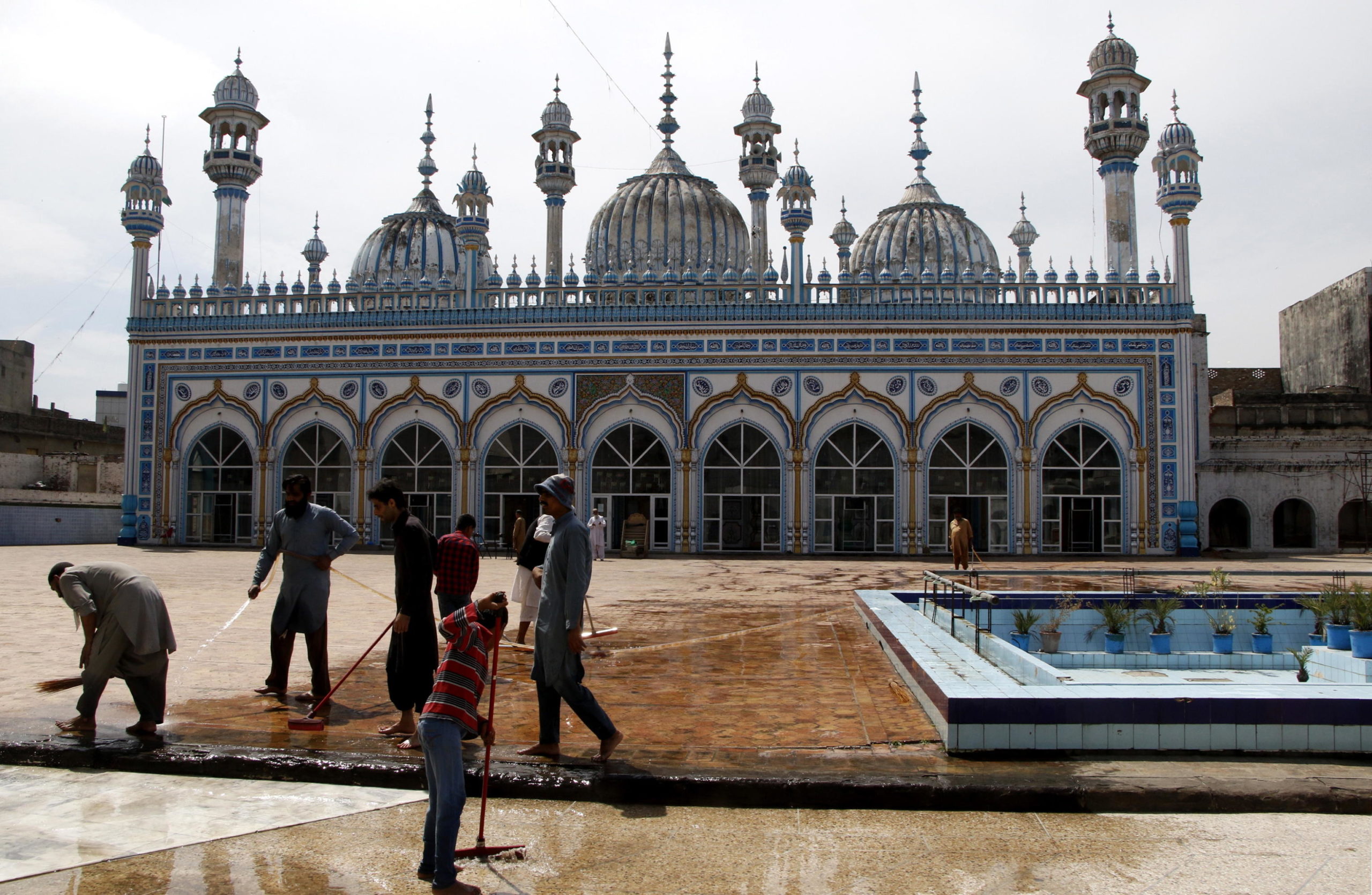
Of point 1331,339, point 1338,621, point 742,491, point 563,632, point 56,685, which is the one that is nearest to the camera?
point 563,632

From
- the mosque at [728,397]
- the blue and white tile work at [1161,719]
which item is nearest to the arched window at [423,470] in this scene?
the mosque at [728,397]

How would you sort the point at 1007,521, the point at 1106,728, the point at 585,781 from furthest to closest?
the point at 1007,521, the point at 1106,728, the point at 585,781

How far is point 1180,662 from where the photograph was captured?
9766 mm

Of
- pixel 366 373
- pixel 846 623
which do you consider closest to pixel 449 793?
pixel 846 623

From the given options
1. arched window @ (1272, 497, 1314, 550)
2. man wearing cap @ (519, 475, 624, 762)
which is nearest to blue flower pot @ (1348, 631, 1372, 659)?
man wearing cap @ (519, 475, 624, 762)

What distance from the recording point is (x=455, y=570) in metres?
6.39

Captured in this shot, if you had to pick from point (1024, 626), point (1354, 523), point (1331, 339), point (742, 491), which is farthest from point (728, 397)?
point (1331, 339)

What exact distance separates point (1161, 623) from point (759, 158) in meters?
21.3

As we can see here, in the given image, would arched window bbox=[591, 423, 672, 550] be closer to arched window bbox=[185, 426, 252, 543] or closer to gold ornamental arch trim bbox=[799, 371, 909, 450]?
gold ornamental arch trim bbox=[799, 371, 909, 450]

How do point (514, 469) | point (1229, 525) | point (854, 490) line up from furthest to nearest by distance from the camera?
point (1229, 525) → point (514, 469) → point (854, 490)

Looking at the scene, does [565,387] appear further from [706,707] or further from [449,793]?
[449,793]

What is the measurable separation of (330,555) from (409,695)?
4.46 feet

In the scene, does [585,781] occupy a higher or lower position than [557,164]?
lower

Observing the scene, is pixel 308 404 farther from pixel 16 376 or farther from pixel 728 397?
pixel 16 376
